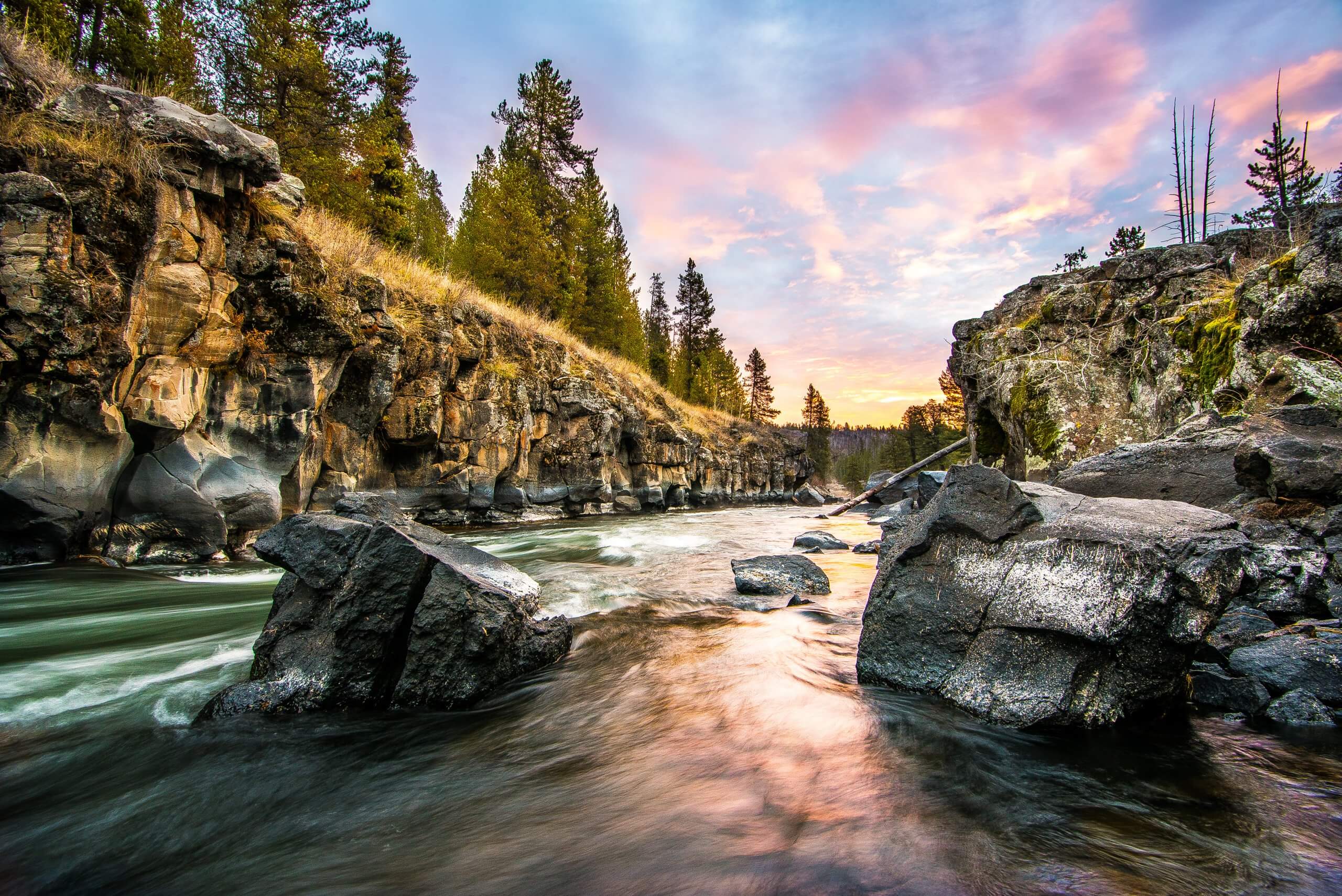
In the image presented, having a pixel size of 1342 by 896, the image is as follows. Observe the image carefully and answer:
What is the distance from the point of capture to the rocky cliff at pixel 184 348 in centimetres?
696

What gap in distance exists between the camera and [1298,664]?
3381mm

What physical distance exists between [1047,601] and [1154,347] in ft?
29.6

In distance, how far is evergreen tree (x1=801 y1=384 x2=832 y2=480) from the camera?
260 ft

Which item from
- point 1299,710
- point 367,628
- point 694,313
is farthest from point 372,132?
point 694,313

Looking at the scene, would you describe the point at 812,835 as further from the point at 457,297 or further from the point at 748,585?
the point at 457,297

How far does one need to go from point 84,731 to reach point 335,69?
900 inches

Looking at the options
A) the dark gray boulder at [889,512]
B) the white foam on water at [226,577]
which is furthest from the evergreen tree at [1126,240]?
the white foam on water at [226,577]

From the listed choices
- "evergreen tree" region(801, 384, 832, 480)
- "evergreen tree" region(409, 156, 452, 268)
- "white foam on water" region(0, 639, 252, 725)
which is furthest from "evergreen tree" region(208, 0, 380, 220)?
"evergreen tree" region(801, 384, 832, 480)

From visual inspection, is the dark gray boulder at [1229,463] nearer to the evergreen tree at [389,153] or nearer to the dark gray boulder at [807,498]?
the evergreen tree at [389,153]

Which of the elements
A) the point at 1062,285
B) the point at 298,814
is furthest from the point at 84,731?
the point at 1062,285

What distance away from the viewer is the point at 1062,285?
12.9m

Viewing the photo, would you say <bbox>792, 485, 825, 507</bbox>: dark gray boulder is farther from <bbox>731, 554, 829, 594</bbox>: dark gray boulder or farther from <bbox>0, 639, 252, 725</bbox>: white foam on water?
<bbox>0, 639, 252, 725</bbox>: white foam on water

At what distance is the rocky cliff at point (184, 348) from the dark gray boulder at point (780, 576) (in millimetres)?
8388

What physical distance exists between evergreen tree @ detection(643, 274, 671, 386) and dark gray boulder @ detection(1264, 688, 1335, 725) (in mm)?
48499
